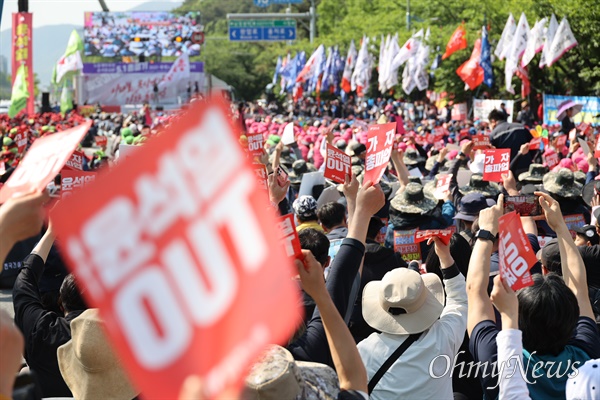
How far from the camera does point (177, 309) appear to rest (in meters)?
1.61

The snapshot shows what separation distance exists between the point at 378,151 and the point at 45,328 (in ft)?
7.83

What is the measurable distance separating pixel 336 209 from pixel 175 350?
183 inches

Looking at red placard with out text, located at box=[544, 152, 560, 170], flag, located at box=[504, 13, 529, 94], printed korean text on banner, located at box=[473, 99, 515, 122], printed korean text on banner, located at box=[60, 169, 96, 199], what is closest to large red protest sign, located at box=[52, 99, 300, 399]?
printed korean text on banner, located at box=[60, 169, 96, 199]

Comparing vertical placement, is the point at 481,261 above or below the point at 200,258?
below

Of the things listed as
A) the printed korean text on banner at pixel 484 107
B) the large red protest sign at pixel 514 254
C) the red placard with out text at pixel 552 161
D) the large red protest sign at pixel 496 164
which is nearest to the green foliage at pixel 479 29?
the printed korean text on banner at pixel 484 107

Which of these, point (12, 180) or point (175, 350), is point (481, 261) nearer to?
point (12, 180)

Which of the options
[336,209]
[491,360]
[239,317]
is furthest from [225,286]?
[336,209]

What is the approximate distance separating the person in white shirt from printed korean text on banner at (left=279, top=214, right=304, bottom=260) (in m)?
0.91

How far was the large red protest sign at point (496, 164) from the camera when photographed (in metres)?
7.98

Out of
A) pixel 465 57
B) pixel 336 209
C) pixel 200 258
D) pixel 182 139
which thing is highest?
pixel 182 139

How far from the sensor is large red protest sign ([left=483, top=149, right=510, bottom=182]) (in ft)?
26.2

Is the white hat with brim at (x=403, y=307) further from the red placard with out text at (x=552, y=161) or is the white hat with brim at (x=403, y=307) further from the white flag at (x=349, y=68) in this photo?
the white flag at (x=349, y=68)

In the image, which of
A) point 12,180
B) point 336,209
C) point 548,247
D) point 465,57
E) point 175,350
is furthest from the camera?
point 465,57

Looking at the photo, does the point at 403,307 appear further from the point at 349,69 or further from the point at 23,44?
the point at 349,69
